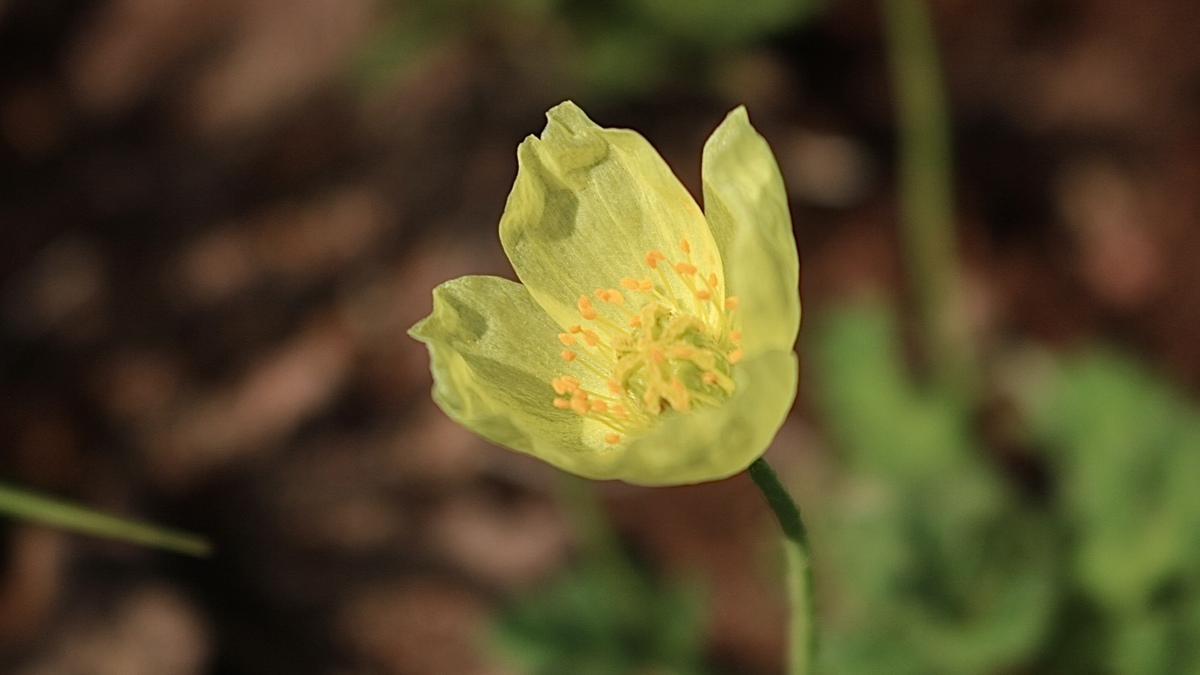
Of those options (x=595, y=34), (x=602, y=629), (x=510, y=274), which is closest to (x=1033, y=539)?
(x=602, y=629)

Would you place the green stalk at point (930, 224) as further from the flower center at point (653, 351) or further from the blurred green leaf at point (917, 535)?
the flower center at point (653, 351)

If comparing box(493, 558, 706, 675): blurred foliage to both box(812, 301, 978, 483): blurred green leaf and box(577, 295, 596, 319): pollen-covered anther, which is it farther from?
box(577, 295, 596, 319): pollen-covered anther

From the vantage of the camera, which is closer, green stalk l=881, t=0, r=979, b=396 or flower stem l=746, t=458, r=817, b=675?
flower stem l=746, t=458, r=817, b=675

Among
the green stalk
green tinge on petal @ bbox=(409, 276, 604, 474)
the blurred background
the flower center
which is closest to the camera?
green tinge on petal @ bbox=(409, 276, 604, 474)

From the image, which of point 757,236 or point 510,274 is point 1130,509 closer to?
point 757,236

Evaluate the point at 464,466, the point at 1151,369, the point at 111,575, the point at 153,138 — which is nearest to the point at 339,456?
the point at 464,466

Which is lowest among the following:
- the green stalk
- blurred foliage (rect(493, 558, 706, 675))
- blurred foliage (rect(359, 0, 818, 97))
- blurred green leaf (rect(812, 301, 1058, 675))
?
blurred foliage (rect(493, 558, 706, 675))

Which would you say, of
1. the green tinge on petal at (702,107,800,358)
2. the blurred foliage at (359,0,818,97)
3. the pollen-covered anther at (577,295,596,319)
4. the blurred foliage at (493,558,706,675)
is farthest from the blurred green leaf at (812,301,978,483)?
the green tinge on petal at (702,107,800,358)
